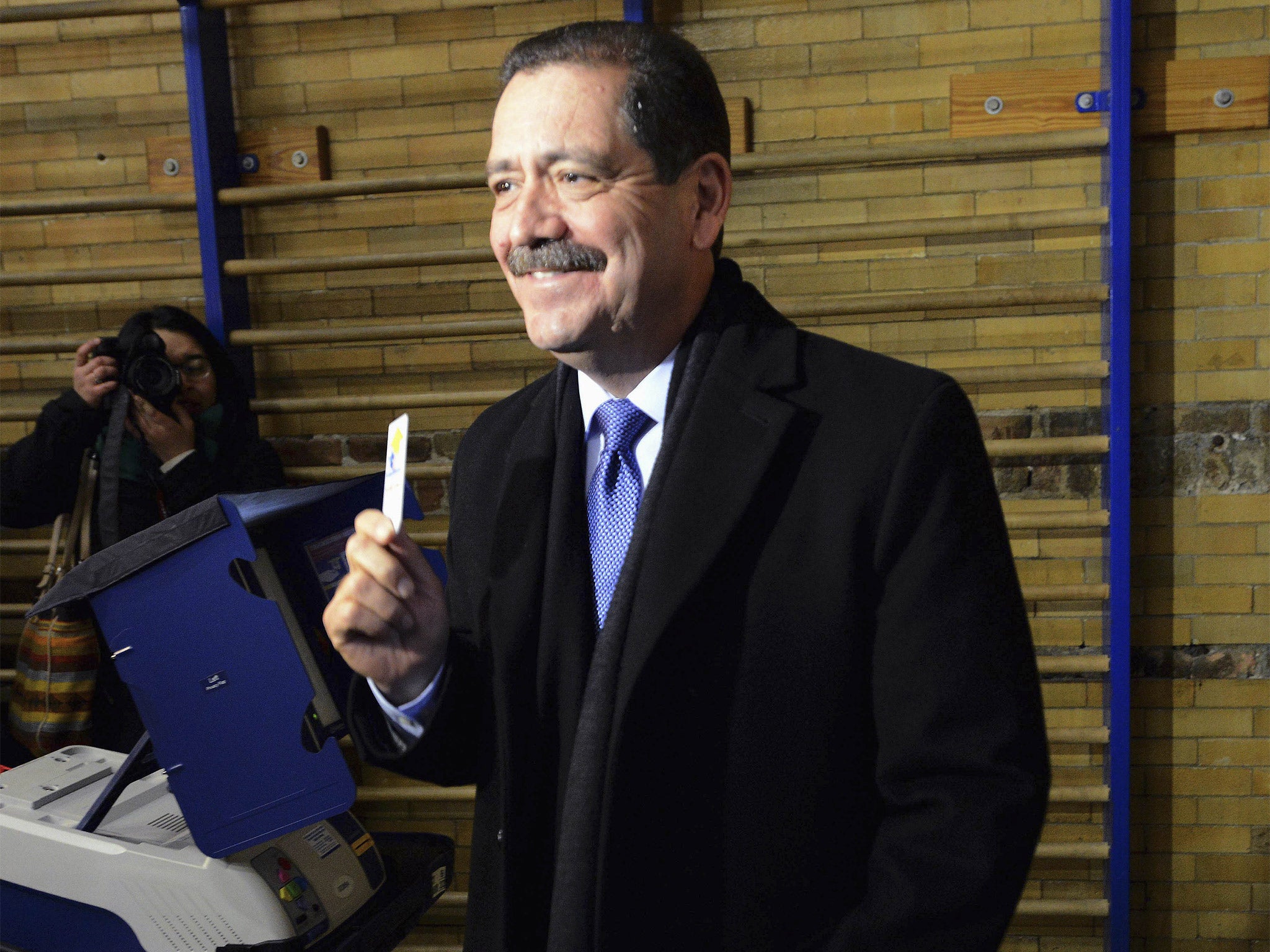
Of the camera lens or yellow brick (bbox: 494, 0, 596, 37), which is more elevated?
yellow brick (bbox: 494, 0, 596, 37)

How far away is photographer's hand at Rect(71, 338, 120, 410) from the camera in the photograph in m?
2.56

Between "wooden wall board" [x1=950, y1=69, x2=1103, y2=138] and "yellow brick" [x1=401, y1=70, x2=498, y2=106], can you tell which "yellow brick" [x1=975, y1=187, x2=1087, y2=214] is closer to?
"wooden wall board" [x1=950, y1=69, x2=1103, y2=138]

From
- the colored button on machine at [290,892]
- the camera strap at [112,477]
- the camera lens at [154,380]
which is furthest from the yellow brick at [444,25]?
the colored button on machine at [290,892]

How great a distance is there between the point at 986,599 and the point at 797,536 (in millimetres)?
180

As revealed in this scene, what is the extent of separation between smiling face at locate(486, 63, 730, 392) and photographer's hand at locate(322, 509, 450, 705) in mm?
265

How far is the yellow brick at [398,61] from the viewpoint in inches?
111

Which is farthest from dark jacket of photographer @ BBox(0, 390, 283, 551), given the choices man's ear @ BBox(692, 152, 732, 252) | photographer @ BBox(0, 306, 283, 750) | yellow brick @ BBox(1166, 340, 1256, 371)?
yellow brick @ BBox(1166, 340, 1256, 371)

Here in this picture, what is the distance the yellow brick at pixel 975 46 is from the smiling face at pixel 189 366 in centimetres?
205

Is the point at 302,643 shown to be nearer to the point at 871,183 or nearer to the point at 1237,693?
the point at 871,183

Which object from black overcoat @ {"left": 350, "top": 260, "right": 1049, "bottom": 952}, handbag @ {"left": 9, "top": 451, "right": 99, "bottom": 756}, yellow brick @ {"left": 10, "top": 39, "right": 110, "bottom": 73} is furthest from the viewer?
yellow brick @ {"left": 10, "top": 39, "right": 110, "bottom": 73}

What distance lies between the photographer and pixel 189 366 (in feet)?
8.59

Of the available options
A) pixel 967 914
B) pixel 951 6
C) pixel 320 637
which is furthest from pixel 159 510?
pixel 951 6

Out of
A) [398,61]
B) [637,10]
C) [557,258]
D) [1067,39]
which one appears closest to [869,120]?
[1067,39]

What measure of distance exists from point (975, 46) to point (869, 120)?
0.32 meters
